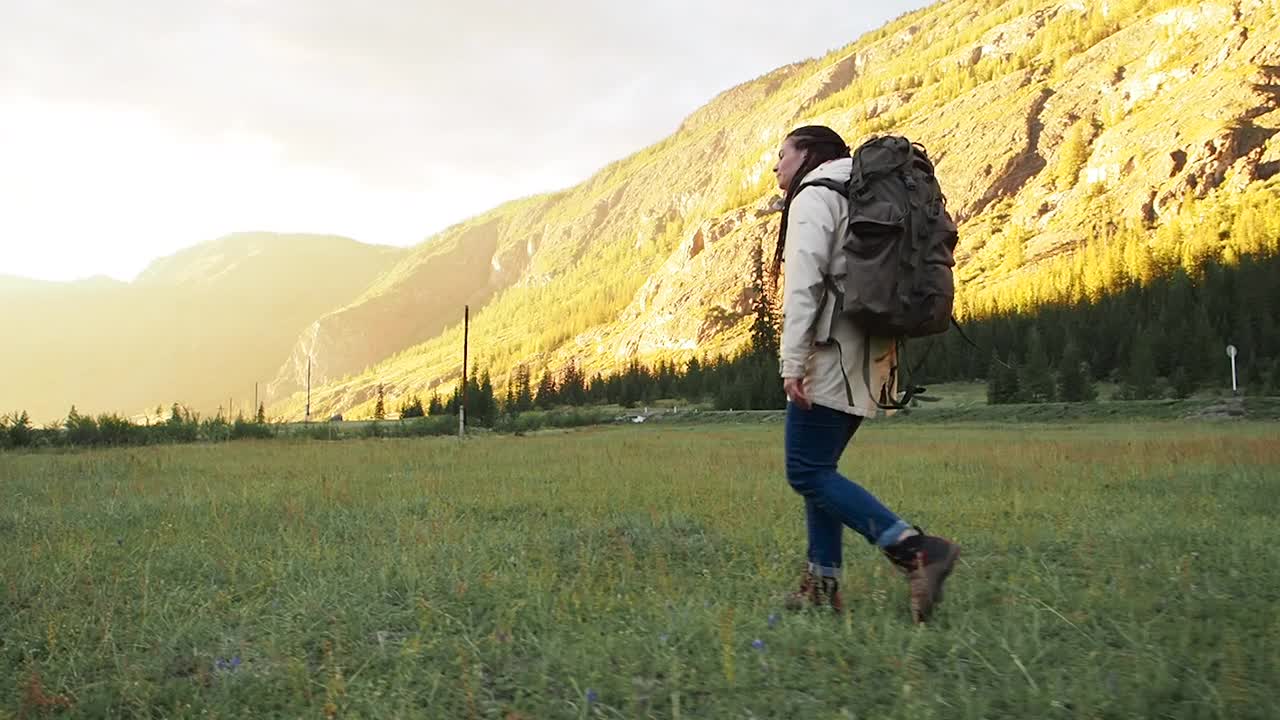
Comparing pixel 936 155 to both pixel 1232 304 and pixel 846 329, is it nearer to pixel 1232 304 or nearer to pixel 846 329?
pixel 1232 304

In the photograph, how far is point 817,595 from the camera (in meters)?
4.23

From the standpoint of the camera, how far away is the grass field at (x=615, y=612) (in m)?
2.99

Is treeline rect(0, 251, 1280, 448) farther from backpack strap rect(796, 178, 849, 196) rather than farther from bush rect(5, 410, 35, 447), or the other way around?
backpack strap rect(796, 178, 849, 196)

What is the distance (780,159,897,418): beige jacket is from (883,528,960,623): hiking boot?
72cm

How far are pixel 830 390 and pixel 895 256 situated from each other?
76 cm

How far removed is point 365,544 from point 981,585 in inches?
177

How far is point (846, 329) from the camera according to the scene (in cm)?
398

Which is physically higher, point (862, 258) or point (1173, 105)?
point (1173, 105)

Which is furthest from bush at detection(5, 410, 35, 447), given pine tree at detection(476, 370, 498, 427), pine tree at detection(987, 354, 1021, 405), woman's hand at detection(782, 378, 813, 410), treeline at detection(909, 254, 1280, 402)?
pine tree at detection(987, 354, 1021, 405)

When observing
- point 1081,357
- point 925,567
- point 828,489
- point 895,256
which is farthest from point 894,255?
point 1081,357

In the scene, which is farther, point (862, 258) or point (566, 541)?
point (566, 541)

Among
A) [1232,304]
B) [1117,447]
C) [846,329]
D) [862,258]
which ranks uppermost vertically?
[1232,304]

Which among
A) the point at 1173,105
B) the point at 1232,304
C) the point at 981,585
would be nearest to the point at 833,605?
the point at 981,585

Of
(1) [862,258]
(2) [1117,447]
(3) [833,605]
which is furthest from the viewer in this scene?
(2) [1117,447]
